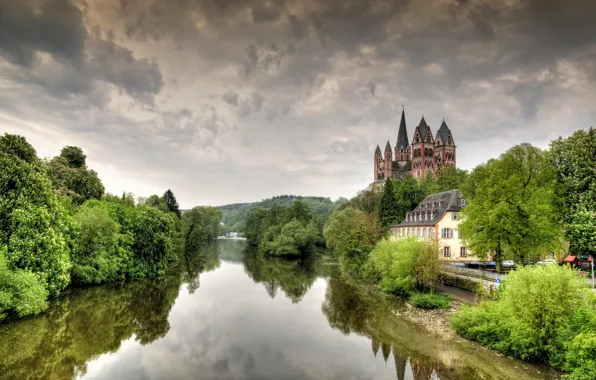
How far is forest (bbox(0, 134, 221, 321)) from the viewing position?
2603cm

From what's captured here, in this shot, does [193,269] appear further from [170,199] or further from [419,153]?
[419,153]

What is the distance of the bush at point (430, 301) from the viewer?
2945cm

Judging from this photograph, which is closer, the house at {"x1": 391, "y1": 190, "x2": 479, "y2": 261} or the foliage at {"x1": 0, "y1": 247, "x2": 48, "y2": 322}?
the foliage at {"x1": 0, "y1": 247, "x2": 48, "y2": 322}

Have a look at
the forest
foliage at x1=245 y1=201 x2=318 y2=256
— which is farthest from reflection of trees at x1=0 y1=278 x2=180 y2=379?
foliage at x1=245 y1=201 x2=318 y2=256

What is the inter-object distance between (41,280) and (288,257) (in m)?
56.1

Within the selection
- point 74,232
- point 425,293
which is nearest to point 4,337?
point 74,232

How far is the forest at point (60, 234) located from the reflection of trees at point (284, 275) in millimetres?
13588

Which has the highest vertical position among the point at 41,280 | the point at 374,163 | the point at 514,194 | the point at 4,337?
the point at 374,163

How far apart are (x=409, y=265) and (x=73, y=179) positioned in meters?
44.9

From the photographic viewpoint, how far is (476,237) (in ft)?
118

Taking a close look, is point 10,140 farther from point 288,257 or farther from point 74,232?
point 288,257

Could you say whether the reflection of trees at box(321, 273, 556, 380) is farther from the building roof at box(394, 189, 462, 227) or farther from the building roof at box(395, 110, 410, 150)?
the building roof at box(395, 110, 410, 150)

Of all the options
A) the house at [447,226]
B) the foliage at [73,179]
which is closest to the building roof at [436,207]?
the house at [447,226]

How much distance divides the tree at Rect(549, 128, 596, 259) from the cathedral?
8240 centimetres
